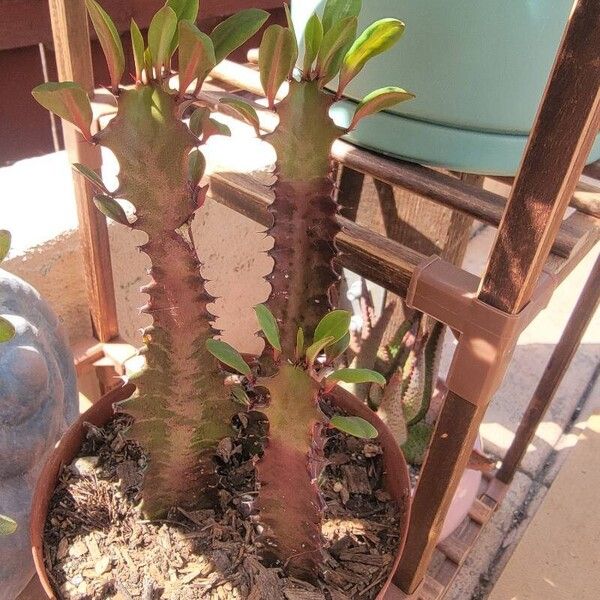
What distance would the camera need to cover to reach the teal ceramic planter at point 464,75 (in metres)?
0.43

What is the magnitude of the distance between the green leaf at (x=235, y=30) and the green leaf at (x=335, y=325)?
16 centimetres

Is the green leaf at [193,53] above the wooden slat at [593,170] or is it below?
above

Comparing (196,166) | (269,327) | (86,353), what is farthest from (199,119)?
(86,353)

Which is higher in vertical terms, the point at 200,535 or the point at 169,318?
the point at 169,318

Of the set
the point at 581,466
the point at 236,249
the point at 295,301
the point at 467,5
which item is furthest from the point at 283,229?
the point at 581,466

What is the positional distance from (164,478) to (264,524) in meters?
0.09

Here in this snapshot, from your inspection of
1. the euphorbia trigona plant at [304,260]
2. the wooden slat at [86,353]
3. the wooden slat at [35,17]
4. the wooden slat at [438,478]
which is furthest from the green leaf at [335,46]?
the wooden slat at [35,17]

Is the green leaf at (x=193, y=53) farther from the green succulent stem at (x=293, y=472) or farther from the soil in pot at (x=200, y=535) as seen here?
the soil in pot at (x=200, y=535)

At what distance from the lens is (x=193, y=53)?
A: 1.10ft

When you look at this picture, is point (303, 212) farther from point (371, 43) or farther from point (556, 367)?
point (556, 367)

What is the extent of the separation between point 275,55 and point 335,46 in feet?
0.11

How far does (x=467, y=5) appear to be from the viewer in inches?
16.6

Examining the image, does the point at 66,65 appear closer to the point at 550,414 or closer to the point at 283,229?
the point at 283,229

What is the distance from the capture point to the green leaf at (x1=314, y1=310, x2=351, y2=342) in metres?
0.39
